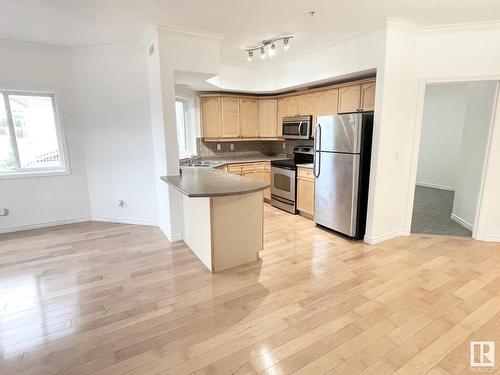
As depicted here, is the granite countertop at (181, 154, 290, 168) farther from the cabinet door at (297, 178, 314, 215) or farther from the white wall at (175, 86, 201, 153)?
the cabinet door at (297, 178, 314, 215)

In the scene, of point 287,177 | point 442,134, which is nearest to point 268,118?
point 287,177

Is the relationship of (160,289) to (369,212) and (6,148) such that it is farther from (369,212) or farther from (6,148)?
(6,148)

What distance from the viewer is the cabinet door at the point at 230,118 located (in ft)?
18.0

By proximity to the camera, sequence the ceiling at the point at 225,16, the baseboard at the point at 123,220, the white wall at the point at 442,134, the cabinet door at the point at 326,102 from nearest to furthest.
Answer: the ceiling at the point at 225,16 < the cabinet door at the point at 326,102 < the baseboard at the point at 123,220 < the white wall at the point at 442,134

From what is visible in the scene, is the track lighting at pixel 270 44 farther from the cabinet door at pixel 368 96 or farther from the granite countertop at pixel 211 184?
the granite countertop at pixel 211 184

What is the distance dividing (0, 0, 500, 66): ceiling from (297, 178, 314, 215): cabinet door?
2236mm

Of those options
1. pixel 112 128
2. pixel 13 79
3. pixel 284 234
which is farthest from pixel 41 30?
pixel 284 234

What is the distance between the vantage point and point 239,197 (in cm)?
296

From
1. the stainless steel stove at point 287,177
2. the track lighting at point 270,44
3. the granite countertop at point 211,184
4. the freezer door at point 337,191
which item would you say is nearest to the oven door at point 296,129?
the stainless steel stove at point 287,177

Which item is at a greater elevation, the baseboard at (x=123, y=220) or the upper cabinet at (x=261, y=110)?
the upper cabinet at (x=261, y=110)

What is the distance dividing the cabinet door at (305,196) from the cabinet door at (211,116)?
1965mm

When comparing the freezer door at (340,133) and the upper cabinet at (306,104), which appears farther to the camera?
the upper cabinet at (306,104)

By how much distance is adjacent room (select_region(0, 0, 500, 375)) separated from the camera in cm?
202

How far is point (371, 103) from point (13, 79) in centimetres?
521
